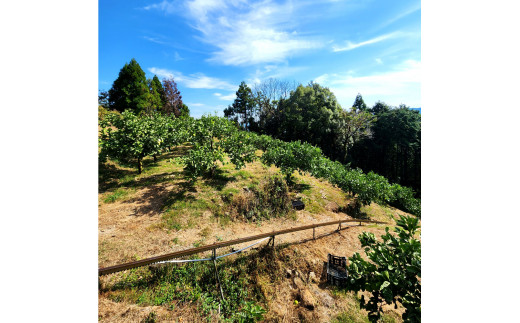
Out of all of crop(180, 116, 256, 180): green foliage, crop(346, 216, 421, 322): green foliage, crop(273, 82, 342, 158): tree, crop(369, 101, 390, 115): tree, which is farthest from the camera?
crop(369, 101, 390, 115): tree

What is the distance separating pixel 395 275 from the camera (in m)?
Result: 1.85

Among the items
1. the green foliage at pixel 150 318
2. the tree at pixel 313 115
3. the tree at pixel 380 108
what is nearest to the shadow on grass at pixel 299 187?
the green foliage at pixel 150 318

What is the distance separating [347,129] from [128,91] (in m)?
27.9

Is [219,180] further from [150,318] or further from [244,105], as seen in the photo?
[244,105]

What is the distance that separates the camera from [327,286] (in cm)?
484

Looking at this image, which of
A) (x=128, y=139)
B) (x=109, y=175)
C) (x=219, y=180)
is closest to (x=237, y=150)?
(x=219, y=180)

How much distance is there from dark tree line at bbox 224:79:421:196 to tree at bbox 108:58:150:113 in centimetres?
1680

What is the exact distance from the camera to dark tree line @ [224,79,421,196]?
2431 centimetres

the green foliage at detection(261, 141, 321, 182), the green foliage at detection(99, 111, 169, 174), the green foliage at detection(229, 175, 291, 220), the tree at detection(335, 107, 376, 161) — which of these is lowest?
the green foliage at detection(229, 175, 291, 220)

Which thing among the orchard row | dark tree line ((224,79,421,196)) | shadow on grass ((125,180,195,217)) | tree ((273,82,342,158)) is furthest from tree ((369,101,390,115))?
shadow on grass ((125,180,195,217))

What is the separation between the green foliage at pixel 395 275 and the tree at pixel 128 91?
27.3 metres

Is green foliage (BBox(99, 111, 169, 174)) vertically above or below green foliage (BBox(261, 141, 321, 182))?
above

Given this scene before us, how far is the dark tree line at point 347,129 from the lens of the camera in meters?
24.3

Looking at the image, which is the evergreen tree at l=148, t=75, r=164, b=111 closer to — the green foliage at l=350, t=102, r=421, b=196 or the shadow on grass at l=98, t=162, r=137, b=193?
the shadow on grass at l=98, t=162, r=137, b=193
